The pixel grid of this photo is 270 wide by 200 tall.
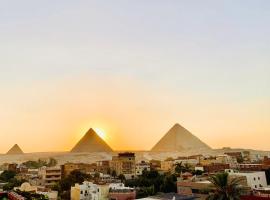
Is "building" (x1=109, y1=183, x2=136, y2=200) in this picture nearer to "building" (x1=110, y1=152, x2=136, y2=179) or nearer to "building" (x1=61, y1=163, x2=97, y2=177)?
"building" (x1=61, y1=163, x2=97, y2=177)

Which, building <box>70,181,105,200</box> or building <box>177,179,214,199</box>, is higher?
building <box>177,179,214,199</box>

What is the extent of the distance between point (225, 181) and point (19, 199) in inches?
517

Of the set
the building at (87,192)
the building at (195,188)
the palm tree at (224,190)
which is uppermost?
the palm tree at (224,190)

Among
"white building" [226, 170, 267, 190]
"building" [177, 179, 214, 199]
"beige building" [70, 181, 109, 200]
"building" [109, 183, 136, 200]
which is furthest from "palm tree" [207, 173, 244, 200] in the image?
"beige building" [70, 181, 109, 200]

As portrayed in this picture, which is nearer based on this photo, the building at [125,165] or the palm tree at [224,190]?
the palm tree at [224,190]

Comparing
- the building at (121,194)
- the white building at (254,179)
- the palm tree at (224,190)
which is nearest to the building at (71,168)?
the building at (121,194)

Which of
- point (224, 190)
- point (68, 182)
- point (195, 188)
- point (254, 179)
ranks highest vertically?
point (224, 190)

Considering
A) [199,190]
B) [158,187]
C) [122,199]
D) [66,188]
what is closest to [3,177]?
[66,188]

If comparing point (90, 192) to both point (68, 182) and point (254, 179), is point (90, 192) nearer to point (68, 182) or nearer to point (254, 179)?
point (68, 182)

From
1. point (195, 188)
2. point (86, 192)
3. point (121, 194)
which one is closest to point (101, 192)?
point (86, 192)

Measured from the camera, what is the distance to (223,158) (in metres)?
84.5

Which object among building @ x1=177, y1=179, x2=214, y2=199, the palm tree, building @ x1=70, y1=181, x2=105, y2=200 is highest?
the palm tree

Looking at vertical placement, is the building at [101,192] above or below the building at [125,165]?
below

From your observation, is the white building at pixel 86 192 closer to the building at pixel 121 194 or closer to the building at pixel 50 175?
the building at pixel 121 194
